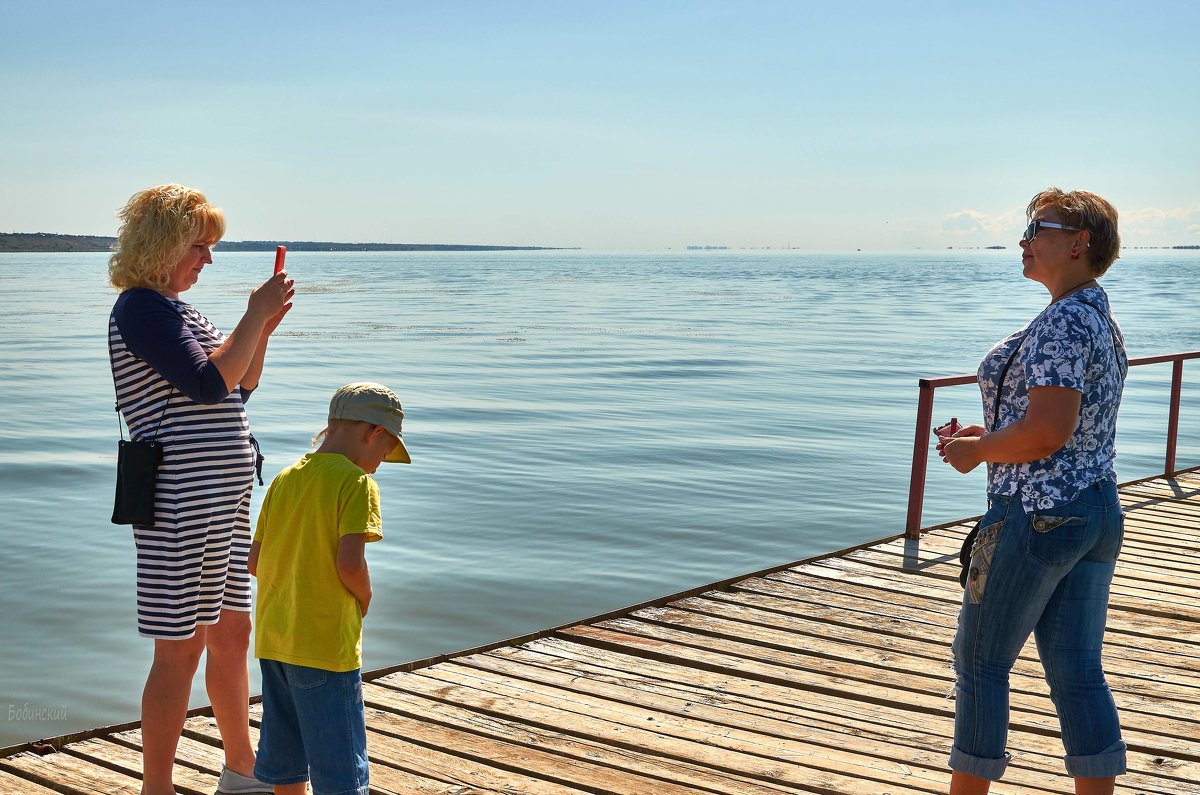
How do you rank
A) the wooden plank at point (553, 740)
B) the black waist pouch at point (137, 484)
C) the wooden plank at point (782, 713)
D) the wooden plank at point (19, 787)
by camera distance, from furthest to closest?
1. the wooden plank at point (782, 713)
2. the wooden plank at point (553, 740)
3. the wooden plank at point (19, 787)
4. the black waist pouch at point (137, 484)

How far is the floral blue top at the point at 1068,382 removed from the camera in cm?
293

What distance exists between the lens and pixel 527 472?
43.9 ft

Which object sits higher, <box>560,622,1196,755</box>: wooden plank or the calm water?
<box>560,622,1196,755</box>: wooden plank

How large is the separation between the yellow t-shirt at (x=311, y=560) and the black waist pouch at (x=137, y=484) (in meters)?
0.44

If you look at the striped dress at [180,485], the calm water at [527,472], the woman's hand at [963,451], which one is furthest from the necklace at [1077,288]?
the calm water at [527,472]

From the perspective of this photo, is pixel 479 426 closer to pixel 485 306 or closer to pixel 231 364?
pixel 231 364

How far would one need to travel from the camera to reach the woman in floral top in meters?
2.95

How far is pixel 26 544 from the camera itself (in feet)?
33.3

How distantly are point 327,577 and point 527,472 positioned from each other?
10375mm

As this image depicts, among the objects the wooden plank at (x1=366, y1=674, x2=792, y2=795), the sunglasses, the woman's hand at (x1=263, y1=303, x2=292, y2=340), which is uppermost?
the sunglasses

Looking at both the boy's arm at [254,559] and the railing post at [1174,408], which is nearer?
the boy's arm at [254,559]

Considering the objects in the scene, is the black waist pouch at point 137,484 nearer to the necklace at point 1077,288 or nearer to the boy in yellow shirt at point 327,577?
the boy in yellow shirt at point 327,577

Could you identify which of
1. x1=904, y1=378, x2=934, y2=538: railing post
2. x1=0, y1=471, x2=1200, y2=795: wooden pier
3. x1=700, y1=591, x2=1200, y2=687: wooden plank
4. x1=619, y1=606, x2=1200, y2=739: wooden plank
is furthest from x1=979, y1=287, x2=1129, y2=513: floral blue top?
x1=904, y1=378, x2=934, y2=538: railing post

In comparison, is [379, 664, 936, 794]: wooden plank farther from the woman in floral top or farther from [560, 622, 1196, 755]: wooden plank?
the woman in floral top
